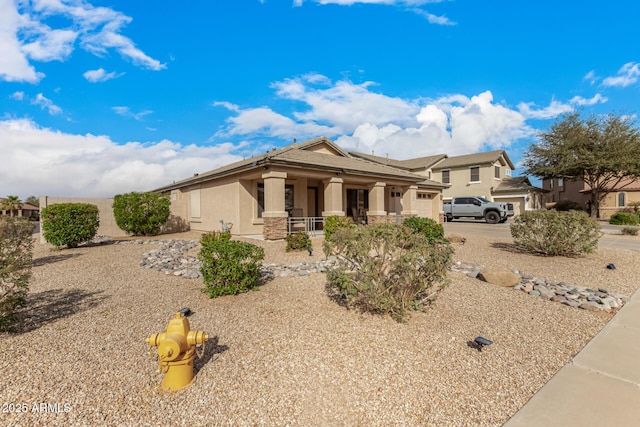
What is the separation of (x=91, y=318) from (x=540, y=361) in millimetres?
5947

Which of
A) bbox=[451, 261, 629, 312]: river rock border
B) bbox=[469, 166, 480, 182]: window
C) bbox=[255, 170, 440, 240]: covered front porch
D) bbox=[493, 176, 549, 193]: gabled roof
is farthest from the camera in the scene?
bbox=[469, 166, 480, 182]: window

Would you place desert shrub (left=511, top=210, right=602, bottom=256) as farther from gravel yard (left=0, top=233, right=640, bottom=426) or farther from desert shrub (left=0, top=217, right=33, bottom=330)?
desert shrub (left=0, top=217, right=33, bottom=330)

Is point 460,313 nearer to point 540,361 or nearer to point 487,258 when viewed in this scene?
point 540,361

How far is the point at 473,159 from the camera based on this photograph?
31750mm

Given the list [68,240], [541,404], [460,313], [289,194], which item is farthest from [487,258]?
[68,240]

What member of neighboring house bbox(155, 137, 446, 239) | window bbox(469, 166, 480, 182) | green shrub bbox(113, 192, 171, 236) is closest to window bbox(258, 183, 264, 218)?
neighboring house bbox(155, 137, 446, 239)

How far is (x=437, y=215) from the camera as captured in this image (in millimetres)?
22547

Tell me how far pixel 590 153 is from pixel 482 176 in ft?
27.7

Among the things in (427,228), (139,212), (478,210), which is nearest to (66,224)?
(139,212)

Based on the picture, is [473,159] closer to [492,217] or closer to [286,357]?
[492,217]

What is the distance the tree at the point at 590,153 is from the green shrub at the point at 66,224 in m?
35.1

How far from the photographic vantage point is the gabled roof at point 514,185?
29.3 metres

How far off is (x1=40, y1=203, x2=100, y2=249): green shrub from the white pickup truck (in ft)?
83.3

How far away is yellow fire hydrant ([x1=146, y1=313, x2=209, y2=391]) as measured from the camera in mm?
2756
